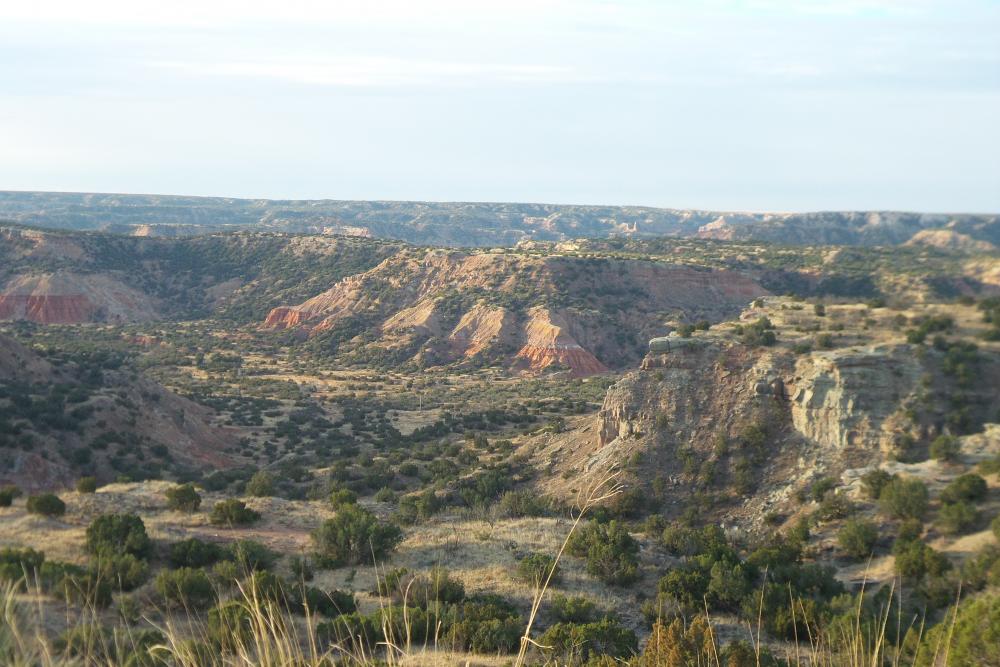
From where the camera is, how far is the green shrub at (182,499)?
704 inches

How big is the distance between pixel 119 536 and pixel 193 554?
1.45m

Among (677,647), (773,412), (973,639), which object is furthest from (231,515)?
(773,412)

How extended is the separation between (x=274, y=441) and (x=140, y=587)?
2731cm

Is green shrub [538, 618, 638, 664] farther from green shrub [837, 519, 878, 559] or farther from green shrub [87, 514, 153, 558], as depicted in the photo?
green shrub [837, 519, 878, 559]

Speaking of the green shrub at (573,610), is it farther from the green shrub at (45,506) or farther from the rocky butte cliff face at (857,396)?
the rocky butte cliff face at (857,396)

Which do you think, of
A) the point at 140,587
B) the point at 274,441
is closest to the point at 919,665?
the point at 140,587

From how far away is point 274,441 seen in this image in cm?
3831

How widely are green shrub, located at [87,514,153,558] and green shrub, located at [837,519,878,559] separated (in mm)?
15423

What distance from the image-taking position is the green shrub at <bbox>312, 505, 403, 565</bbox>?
15094 mm

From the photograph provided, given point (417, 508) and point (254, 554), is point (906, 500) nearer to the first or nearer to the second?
point (417, 508)

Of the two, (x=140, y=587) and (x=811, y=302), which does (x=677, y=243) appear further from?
(x=140, y=587)

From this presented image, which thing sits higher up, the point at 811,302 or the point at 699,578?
the point at 811,302

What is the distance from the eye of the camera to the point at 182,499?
1797cm

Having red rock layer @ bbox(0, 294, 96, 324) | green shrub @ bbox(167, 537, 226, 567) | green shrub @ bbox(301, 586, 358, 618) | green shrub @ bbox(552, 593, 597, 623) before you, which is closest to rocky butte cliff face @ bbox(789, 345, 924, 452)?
green shrub @ bbox(552, 593, 597, 623)
